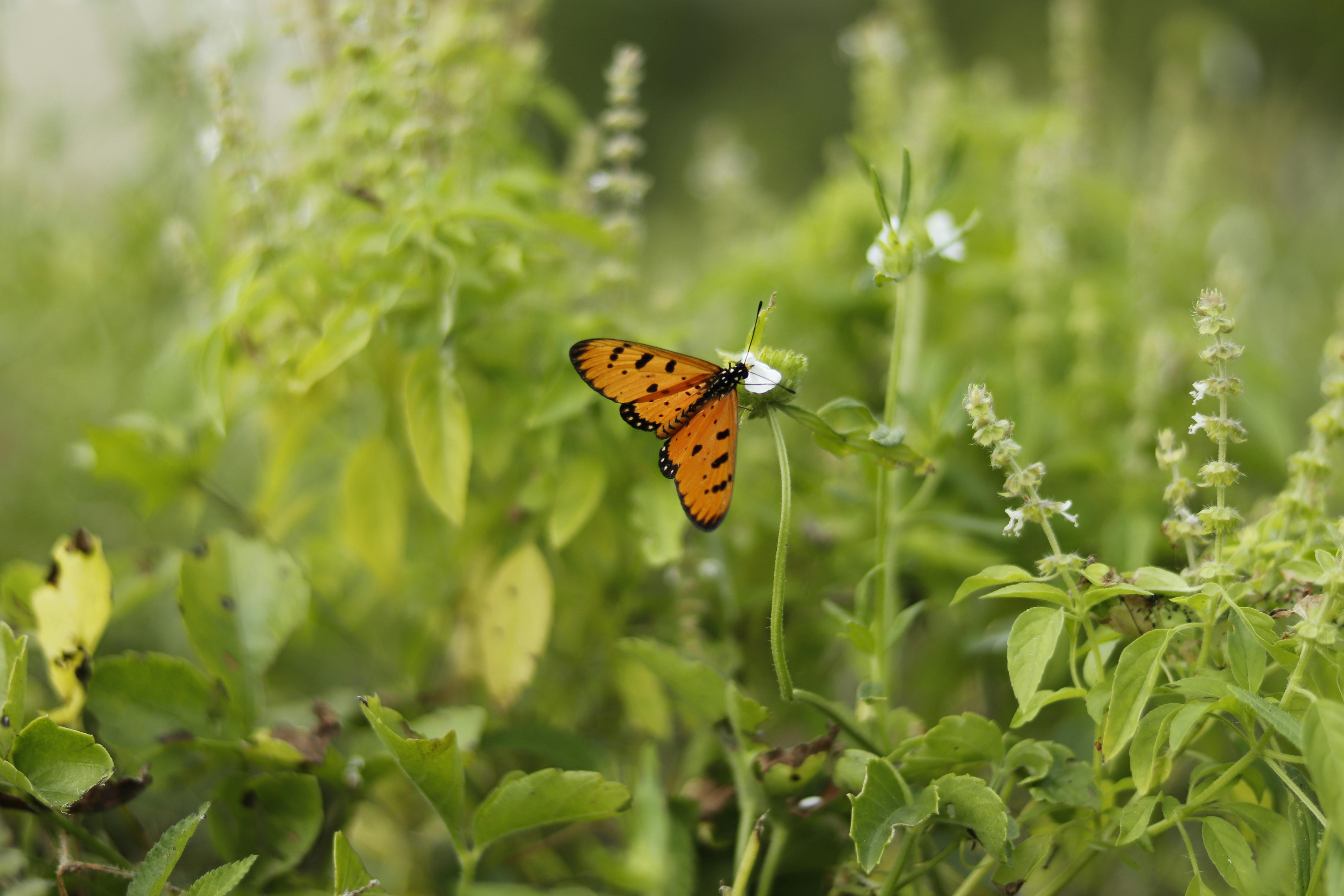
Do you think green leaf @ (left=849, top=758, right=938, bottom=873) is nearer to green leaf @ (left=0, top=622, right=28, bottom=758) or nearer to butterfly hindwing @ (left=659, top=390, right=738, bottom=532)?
butterfly hindwing @ (left=659, top=390, right=738, bottom=532)

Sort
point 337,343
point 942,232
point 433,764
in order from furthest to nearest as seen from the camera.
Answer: point 942,232
point 337,343
point 433,764

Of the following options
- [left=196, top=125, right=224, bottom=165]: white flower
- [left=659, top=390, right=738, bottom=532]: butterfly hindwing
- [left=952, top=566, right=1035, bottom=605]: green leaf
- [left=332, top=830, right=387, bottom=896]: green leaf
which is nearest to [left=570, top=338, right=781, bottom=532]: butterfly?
[left=659, top=390, right=738, bottom=532]: butterfly hindwing

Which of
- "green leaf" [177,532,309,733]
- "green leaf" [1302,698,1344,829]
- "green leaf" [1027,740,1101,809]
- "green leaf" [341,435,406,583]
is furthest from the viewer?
"green leaf" [341,435,406,583]

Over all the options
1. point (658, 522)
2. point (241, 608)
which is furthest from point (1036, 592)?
point (241, 608)

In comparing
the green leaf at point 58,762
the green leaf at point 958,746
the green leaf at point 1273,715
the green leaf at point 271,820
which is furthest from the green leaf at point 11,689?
the green leaf at point 1273,715

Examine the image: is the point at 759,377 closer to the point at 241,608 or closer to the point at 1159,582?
the point at 1159,582

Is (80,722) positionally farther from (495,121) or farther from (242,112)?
(495,121)

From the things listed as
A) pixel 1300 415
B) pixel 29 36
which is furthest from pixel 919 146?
pixel 29 36
